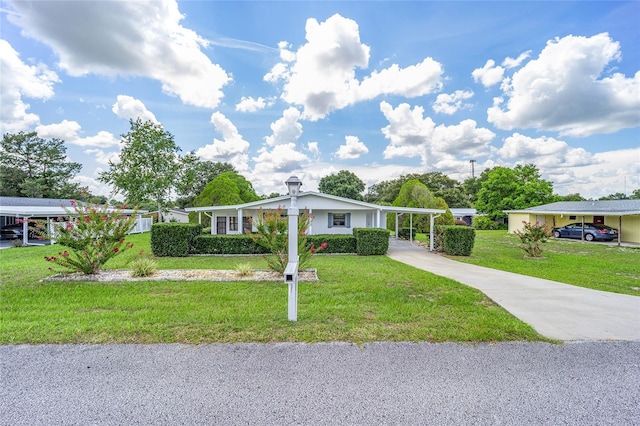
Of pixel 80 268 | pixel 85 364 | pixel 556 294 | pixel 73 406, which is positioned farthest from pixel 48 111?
pixel 556 294

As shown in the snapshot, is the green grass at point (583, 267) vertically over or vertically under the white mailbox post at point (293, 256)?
under

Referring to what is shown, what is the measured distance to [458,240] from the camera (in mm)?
12125

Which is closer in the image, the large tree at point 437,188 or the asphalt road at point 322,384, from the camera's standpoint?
the asphalt road at point 322,384

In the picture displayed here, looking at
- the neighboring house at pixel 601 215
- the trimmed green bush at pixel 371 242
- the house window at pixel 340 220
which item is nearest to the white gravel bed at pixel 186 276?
the trimmed green bush at pixel 371 242

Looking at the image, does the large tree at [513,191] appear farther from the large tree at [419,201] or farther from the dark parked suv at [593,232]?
the large tree at [419,201]

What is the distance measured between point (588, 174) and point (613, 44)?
1470 cm

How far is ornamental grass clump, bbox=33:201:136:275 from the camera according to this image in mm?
6715

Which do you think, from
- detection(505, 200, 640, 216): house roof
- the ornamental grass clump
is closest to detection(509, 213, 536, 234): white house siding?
detection(505, 200, 640, 216): house roof

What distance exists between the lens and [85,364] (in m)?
2.93

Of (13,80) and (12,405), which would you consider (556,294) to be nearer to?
(12,405)

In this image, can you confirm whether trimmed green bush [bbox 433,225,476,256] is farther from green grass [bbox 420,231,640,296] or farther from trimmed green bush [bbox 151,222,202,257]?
trimmed green bush [bbox 151,222,202,257]

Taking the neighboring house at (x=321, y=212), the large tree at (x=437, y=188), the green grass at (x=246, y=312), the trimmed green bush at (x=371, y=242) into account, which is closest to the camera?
the green grass at (x=246, y=312)

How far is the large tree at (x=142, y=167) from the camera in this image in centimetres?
2120

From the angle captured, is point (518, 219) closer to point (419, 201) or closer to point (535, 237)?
point (419, 201)
